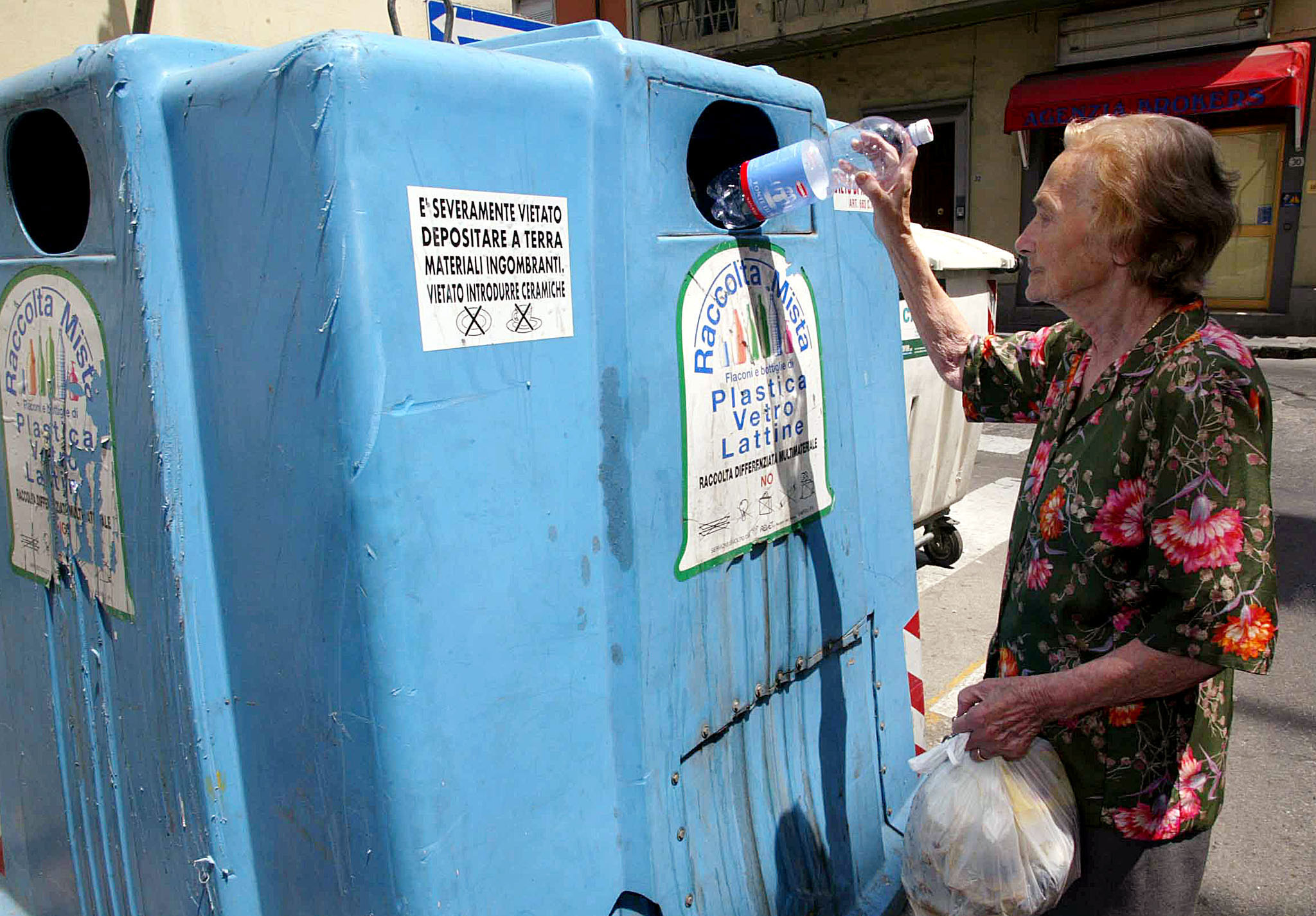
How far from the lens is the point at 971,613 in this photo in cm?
449

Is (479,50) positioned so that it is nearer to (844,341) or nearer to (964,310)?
(844,341)

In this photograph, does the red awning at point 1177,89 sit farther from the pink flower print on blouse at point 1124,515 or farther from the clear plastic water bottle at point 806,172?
the pink flower print on blouse at point 1124,515

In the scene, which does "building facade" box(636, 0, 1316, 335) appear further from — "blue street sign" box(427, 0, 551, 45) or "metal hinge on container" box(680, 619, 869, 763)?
"metal hinge on container" box(680, 619, 869, 763)

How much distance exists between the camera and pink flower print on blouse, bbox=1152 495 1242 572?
1.34 meters

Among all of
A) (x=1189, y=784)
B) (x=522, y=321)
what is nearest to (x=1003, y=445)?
(x=1189, y=784)

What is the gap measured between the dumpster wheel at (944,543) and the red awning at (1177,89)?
9.15m

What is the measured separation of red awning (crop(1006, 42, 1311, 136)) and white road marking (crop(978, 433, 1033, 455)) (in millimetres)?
6302

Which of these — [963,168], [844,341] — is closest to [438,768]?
[844,341]

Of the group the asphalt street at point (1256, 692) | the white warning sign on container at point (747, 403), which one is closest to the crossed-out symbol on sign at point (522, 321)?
the white warning sign on container at point (747, 403)

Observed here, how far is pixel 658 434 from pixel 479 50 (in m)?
0.64

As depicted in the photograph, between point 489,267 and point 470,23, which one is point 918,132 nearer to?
point 489,267

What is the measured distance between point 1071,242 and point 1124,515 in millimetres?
458

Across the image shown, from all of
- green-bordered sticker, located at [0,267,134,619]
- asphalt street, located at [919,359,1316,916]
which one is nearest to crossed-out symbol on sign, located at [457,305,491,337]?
green-bordered sticker, located at [0,267,134,619]

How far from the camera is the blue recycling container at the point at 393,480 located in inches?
49.7
